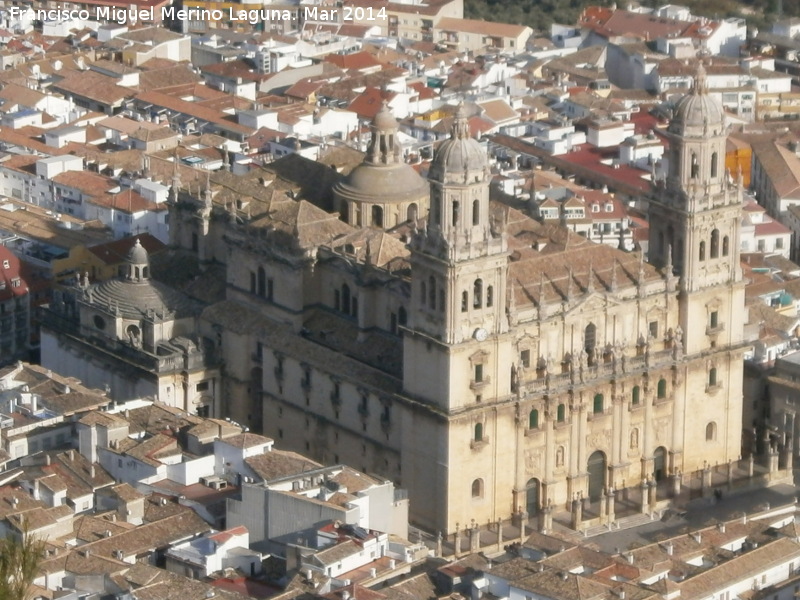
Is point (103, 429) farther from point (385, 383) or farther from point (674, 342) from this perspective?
point (674, 342)

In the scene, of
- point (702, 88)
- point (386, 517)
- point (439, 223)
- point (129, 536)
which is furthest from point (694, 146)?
point (129, 536)

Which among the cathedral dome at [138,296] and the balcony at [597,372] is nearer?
the balcony at [597,372]

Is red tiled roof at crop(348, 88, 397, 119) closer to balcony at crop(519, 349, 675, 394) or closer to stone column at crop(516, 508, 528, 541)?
balcony at crop(519, 349, 675, 394)

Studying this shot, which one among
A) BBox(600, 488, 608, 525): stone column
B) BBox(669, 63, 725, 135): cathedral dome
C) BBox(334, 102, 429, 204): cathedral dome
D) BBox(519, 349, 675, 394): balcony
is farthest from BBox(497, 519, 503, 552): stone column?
BBox(669, 63, 725, 135): cathedral dome

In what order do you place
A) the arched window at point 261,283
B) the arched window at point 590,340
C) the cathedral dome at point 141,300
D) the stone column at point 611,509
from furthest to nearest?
the cathedral dome at point 141,300, the arched window at point 261,283, the arched window at point 590,340, the stone column at point 611,509

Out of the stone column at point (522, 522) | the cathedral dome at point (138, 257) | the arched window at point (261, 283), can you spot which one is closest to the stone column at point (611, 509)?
the stone column at point (522, 522)

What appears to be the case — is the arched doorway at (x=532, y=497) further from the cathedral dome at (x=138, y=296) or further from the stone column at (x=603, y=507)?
the cathedral dome at (x=138, y=296)

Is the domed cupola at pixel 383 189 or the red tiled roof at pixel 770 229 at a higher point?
the domed cupola at pixel 383 189
